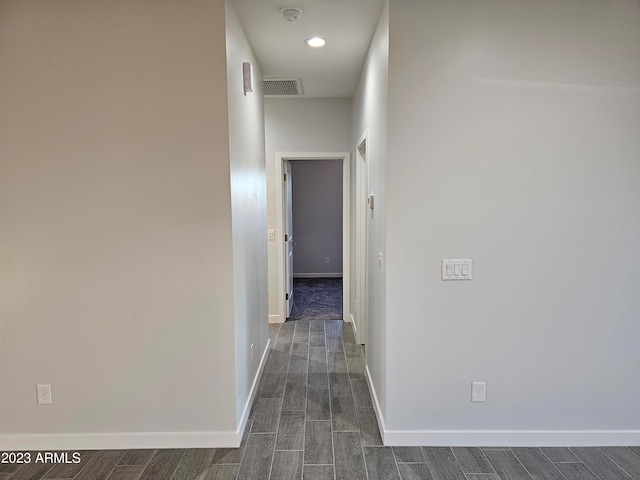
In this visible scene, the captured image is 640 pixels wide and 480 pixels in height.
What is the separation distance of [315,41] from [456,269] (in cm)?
186

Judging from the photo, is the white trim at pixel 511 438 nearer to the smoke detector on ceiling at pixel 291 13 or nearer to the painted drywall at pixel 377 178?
the painted drywall at pixel 377 178

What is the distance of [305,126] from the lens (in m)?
4.42

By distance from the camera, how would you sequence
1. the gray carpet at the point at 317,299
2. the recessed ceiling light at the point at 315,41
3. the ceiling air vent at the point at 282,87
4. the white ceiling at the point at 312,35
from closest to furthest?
the white ceiling at the point at 312,35 < the recessed ceiling light at the point at 315,41 < the ceiling air vent at the point at 282,87 < the gray carpet at the point at 317,299

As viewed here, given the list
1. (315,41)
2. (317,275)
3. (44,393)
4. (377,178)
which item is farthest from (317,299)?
(44,393)

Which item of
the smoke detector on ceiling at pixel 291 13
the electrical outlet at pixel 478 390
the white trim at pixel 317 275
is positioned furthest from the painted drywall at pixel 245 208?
the white trim at pixel 317 275

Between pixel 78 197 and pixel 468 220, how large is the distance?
2.12 m

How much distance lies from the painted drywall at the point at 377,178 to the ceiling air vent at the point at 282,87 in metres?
0.75

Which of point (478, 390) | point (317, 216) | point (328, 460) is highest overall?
point (317, 216)

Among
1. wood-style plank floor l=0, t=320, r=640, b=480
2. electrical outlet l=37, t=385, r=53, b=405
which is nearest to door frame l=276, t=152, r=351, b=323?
wood-style plank floor l=0, t=320, r=640, b=480

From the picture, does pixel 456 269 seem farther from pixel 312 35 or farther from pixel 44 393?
pixel 44 393

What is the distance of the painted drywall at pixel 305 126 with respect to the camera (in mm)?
4402

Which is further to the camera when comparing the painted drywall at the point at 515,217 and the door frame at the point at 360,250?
the door frame at the point at 360,250

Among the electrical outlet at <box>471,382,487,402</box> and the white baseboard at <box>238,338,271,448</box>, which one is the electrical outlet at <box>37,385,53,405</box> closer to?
the white baseboard at <box>238,338,271,448</box>

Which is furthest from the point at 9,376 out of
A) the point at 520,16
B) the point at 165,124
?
the point at 520,16
